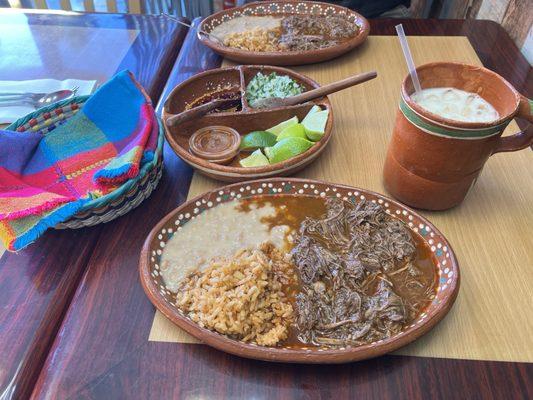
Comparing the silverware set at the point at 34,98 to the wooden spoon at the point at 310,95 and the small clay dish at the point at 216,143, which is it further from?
the wooden spoon at the point at 310,95

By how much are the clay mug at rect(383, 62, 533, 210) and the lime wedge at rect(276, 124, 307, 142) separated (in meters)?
0.30

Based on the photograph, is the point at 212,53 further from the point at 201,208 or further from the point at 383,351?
the point at 383,351

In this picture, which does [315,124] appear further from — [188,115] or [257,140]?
[188,115]

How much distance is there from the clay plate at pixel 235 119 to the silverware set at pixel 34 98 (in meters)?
0.47

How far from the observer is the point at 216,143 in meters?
1.42

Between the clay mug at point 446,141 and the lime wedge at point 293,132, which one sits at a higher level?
the clay mug at point 446,141

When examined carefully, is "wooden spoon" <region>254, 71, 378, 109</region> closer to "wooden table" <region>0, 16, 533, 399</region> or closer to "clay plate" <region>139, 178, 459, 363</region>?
"clay plate" <region>139, 178, 459, 363</region>

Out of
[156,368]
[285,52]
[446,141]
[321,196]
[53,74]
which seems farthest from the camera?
[53,74]

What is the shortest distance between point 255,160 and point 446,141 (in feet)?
1.85

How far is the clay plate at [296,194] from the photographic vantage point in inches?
34.6

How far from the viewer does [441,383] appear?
2.94 feet

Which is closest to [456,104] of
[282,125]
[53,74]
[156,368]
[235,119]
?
[282,125]

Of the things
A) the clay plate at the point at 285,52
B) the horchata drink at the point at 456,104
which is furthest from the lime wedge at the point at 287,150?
the clay plate at the point at 285,52

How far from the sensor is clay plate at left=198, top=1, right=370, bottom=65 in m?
1.84
